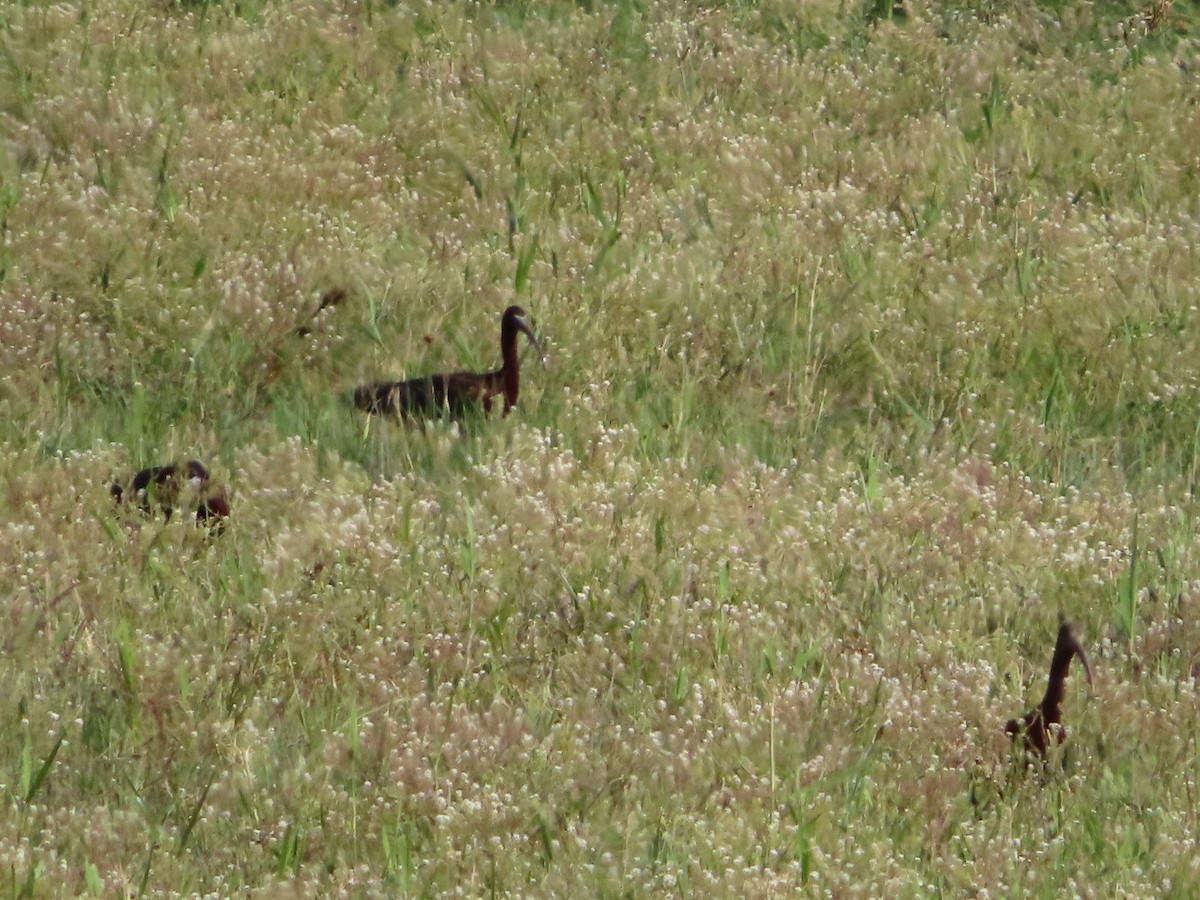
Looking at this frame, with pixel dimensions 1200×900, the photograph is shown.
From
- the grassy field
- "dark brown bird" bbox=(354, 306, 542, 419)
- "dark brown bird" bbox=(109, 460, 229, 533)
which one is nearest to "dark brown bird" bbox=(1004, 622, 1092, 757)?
the grassy field

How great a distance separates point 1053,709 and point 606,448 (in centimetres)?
243

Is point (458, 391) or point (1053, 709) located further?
point (458, 391)

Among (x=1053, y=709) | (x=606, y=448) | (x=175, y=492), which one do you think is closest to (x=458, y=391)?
(x=606, y=448)

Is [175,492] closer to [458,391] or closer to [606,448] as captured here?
[458,391]

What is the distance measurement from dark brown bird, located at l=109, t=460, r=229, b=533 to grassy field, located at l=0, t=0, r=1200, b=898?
0.11m

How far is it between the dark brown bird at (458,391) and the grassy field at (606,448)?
15 cm

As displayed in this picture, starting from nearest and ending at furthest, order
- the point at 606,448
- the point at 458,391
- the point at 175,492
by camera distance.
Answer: the point at 175,492, the point at 606,448, the point at 458,391

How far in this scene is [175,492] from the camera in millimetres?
7090

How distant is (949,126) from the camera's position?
10.6m

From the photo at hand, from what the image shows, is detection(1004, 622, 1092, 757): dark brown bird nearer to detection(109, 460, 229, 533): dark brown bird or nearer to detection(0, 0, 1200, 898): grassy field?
detection(0, 0, 1200, 898): grassy field

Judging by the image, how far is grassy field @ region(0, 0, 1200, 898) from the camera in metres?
5.50

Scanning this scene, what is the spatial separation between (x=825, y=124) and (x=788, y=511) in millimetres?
4119

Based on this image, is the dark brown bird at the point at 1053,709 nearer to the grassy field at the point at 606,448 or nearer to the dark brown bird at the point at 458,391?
the grassy field at the point at 606,448

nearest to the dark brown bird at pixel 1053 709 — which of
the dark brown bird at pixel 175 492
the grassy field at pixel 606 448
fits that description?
the grassy field at pixel 606 448
